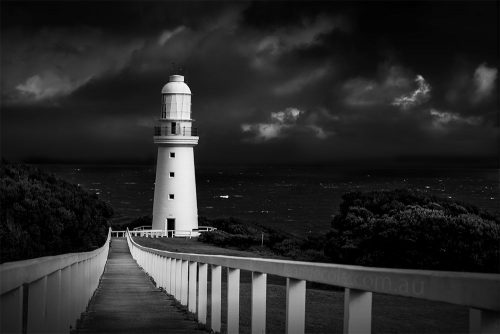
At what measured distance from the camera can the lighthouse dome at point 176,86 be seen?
60000mm

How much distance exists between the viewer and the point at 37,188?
111 ft

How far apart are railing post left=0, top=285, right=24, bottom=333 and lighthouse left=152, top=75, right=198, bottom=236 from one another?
5363cm

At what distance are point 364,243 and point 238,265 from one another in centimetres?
2423

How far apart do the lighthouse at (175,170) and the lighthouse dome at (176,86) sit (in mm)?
71

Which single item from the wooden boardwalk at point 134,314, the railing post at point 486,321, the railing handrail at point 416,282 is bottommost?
the wooden boardwalk at point 134,314

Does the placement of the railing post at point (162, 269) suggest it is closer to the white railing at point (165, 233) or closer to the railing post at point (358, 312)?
the railing post at point (358, 312)

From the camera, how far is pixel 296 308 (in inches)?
230

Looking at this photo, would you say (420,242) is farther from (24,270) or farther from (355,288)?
(24,270)

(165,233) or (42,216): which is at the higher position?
(42,216)

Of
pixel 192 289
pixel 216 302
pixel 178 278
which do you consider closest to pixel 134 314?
pixel 192 289

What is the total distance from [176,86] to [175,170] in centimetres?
615

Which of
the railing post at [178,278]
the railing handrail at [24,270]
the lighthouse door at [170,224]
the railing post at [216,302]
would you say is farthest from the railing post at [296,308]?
the lighthouse door at [170,224]

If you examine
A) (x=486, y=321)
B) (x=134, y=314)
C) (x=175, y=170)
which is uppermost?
(x=175, y=170)

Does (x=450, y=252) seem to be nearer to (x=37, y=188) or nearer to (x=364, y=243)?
(x=364, y=243)
